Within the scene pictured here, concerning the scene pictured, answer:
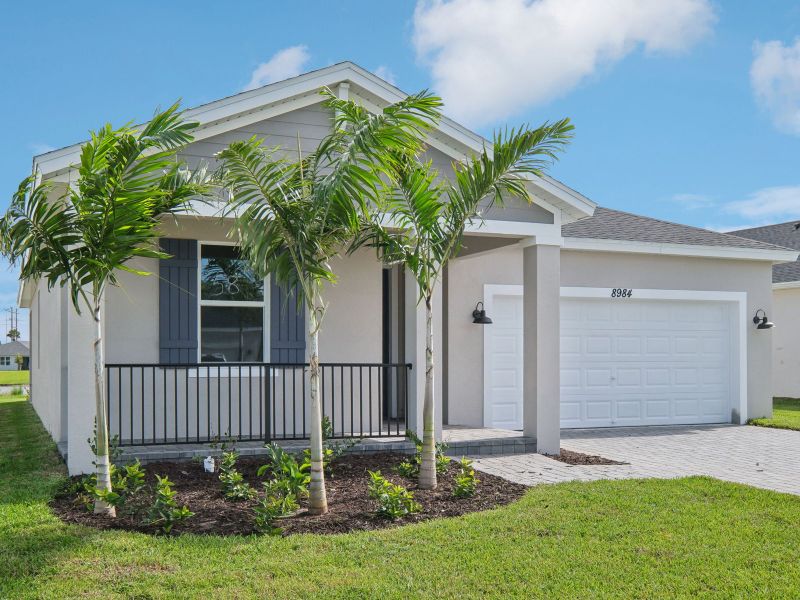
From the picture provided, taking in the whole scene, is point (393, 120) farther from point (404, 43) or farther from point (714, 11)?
point (714, 11)

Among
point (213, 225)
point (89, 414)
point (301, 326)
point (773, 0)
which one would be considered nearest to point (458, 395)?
point (301, 326)

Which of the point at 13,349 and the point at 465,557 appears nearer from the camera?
the point at 465,557

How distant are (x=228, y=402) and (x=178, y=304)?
1331 millimetres

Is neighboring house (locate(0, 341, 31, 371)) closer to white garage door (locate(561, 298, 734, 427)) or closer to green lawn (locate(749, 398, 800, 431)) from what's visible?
green lawn (locate(749, 398, 800, 431))

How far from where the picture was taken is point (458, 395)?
10.9 m

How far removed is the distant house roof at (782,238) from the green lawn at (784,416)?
116 inches

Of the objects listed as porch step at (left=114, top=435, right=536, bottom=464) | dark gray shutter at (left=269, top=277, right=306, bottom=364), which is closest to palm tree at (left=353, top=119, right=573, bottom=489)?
porch step at (left=114, top=435, right=536, bottom=464)

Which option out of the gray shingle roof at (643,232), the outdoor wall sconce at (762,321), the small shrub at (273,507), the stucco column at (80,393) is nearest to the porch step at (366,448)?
the stucco column at (80,393)

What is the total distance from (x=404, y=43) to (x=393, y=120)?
3.06 metres

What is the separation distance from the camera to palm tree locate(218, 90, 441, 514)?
591cm

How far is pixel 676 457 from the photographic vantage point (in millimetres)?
9000

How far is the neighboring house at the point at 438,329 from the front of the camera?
8.28 metres

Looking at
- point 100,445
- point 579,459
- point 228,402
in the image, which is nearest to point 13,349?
point 228,402

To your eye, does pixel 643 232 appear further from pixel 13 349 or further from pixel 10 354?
pixel 13 349
